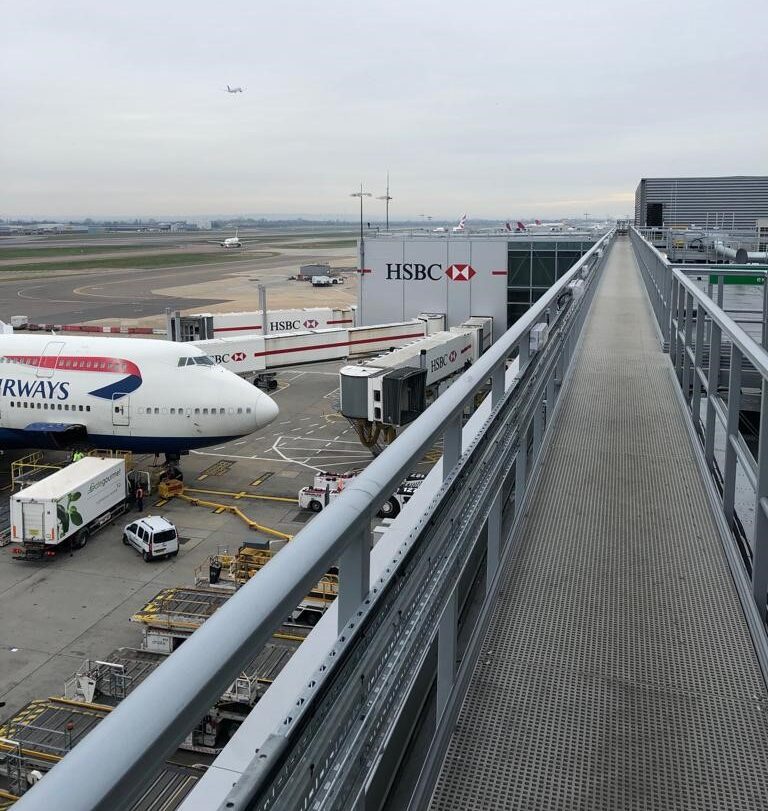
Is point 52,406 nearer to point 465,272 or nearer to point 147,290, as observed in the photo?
point 465,272

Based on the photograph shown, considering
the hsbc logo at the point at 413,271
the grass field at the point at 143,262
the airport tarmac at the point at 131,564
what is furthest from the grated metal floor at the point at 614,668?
the grass field at the point at 143,262

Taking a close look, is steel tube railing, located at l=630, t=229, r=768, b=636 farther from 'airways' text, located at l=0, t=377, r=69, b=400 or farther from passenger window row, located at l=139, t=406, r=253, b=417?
'airways' text, located at l=0, t=377, r=69, b=400

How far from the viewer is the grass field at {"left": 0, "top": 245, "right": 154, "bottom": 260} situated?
5153 inches

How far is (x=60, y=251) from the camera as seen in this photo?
14125 cm

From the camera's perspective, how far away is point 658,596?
Answer: 507cm

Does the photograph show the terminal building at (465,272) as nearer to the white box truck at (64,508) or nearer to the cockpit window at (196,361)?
the cockpit window at (196,361)

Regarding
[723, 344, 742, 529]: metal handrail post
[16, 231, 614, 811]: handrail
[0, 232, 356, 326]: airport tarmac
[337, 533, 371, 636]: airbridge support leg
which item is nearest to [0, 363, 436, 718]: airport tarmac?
[723, 344, 742, 529]: metal handrail post

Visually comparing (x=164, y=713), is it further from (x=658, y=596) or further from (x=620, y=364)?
(x=620, y=364)

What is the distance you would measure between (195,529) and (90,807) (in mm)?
22603

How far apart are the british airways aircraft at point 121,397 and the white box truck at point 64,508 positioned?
187cm

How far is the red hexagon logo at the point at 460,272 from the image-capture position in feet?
137

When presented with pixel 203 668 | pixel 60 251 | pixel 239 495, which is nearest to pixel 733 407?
pixel 203 668

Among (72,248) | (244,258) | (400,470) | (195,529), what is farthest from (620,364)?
(72,248)

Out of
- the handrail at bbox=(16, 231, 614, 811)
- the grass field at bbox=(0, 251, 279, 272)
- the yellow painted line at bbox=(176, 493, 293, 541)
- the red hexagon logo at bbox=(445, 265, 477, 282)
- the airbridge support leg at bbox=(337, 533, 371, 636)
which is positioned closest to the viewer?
the handrail at bbox=(16, 231, 614, 811)
